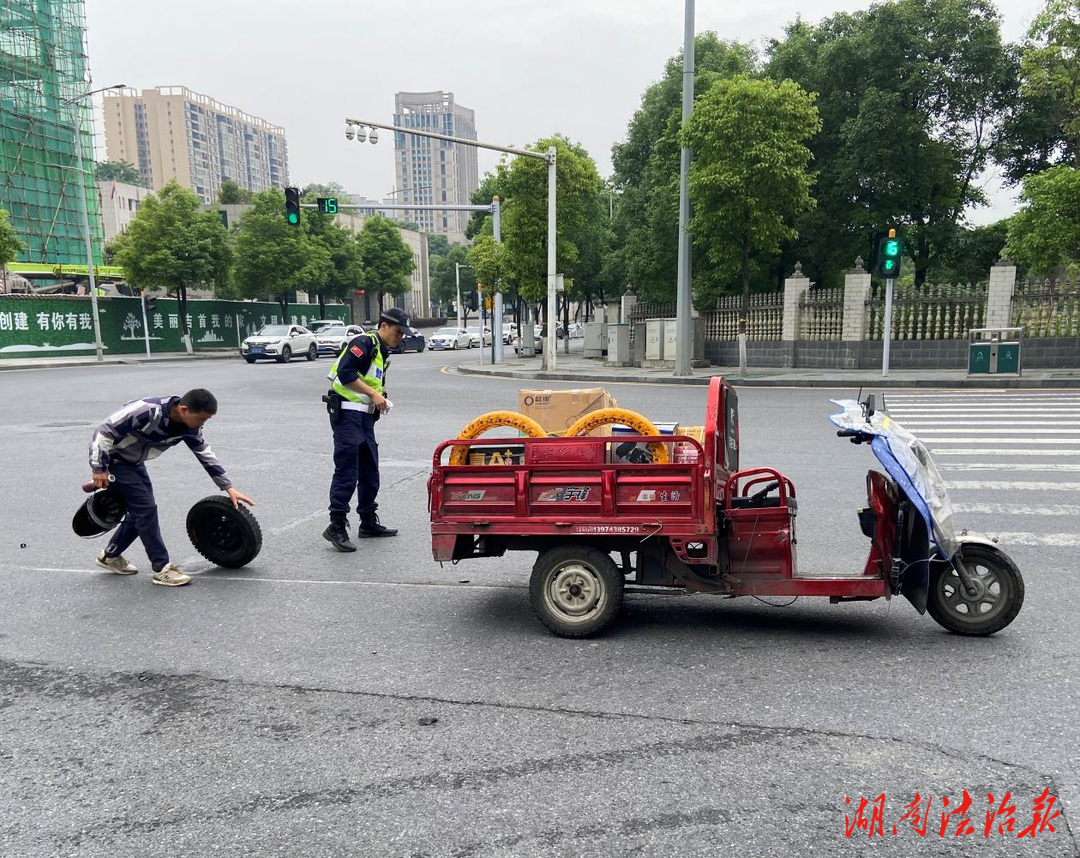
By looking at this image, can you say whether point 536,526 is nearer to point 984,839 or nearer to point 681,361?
point 984,839

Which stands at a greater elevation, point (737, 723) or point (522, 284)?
point (522, 284)

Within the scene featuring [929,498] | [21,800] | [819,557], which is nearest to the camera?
[21,800]

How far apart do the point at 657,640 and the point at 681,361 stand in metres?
18.0

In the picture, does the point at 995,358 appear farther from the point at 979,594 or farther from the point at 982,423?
the point at 979,594

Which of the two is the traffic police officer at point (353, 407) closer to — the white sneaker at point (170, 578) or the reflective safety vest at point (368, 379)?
the reflective safety vest at point (368, 379)

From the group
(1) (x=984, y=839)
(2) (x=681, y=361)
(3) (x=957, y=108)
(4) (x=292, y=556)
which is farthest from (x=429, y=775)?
(3) (x=957, y=108)

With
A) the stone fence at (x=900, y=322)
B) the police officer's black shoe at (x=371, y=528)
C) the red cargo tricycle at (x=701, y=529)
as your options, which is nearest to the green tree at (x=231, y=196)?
the stone fence at (x=900, y=322)

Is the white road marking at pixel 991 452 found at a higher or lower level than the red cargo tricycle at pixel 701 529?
lower

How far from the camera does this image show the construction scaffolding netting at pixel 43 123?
4819 centimetres

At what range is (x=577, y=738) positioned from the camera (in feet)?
11.3

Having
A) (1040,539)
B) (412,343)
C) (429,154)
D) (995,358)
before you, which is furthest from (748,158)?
(429,154)

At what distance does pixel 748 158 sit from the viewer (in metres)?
20.6

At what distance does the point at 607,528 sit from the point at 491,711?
117 centimetres

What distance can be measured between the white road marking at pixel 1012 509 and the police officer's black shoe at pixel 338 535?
4916 millimetres
